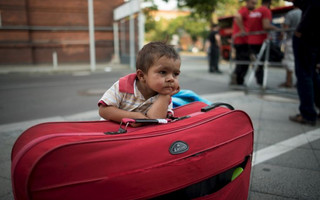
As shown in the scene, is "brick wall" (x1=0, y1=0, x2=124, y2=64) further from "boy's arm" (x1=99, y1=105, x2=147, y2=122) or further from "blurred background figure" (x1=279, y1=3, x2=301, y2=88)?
"boy's arm" (x1=99, y1=105, x2=147, y2=122)

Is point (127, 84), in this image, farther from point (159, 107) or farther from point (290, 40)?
point (290, 40)

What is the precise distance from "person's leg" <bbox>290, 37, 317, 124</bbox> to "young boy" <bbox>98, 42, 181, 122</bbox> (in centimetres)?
229

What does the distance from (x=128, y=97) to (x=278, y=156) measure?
5.47 feet

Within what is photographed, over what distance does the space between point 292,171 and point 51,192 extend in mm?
1962

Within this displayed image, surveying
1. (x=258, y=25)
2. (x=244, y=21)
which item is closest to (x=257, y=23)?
(x=258, y=25)

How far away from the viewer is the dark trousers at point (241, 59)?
6039 millimetres

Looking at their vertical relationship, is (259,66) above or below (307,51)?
below

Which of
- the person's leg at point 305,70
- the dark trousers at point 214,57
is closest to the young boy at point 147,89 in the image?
the person's leg at point 305,70

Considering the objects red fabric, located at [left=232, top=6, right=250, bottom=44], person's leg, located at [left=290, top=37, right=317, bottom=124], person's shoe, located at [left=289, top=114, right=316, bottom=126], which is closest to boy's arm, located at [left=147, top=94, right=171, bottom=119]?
person's leg, located at [left=290, top=37, right=317, bottom=124]

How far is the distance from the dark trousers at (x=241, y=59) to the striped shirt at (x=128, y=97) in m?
4.78

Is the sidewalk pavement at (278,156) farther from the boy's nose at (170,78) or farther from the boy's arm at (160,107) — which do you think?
the boy's nose at (170,78)

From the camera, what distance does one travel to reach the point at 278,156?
2520mm

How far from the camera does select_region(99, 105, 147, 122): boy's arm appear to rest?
163 centimetres

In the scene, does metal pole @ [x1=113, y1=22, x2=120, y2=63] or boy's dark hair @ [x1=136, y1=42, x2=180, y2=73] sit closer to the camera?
boy's dark hair @ [x1=136, y1=42, x2=180, y2=73]
